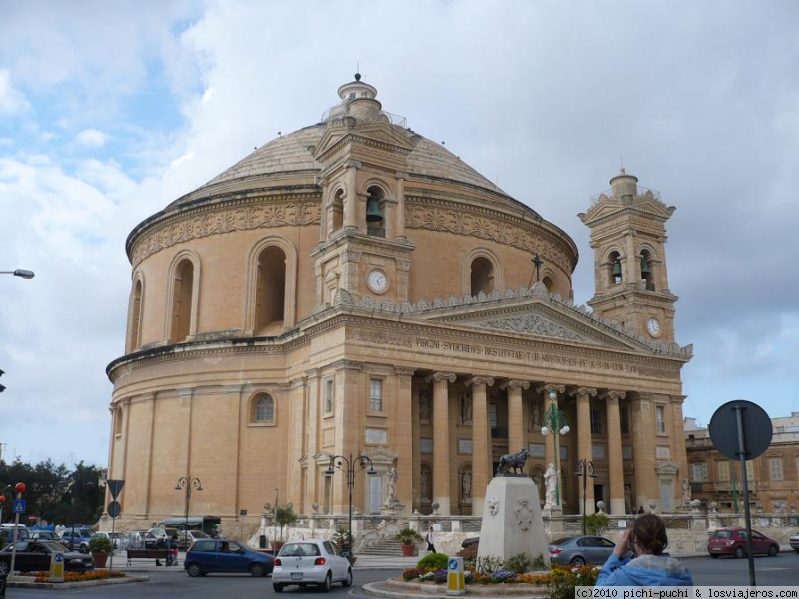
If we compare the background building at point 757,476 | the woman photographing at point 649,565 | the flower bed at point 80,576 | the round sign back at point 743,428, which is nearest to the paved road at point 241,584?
the flower bed at point 80,576

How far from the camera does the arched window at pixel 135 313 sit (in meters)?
56.5

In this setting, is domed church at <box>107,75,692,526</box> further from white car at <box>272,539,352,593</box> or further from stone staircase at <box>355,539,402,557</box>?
white car at <box>272,539,352,593</box>

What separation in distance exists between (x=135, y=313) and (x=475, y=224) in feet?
75.4

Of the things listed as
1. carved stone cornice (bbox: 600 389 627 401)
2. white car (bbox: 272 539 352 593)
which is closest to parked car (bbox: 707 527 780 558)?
carved stone cornice (bbox: 600 389 627 401)

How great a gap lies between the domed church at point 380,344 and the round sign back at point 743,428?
2741cm

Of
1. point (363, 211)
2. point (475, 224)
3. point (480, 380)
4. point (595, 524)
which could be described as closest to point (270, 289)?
point (363, 211)

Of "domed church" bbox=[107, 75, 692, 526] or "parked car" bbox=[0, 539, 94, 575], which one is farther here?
"domed church" bbox=[107, 75, 692, 526]

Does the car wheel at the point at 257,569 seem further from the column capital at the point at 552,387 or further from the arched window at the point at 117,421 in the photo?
the arched window at the point at 117,421

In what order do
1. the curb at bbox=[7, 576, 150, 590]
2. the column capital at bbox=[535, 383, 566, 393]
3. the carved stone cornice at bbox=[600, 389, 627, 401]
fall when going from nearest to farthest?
the curb at bbox=[7, 576, 150, 590]
the column capital at bbox=[535, 383, 566, 393]
the carved stone cornice at bbox=[600, 389, 627, 401]

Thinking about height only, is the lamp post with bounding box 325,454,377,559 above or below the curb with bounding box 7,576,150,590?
above

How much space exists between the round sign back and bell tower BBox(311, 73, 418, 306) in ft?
104

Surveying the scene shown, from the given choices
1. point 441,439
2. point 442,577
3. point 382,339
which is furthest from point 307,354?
point 442,577

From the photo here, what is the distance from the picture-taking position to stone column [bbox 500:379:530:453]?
4356 cm

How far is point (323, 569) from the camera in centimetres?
2103
